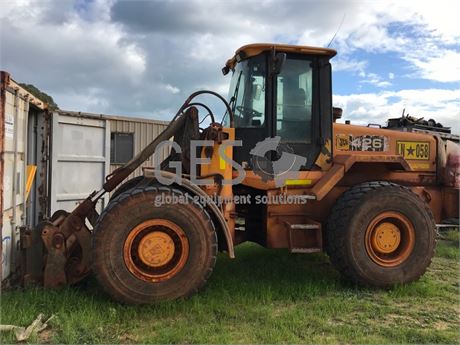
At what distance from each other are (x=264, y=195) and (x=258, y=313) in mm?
1505

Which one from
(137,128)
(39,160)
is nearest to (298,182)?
(39,160)

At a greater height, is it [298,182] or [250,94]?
[250,94]

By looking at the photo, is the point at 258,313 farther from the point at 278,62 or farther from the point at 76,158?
the point at 76,158

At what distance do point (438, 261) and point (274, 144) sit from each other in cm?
372

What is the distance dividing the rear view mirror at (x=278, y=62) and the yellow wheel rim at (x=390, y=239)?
6.94 feet

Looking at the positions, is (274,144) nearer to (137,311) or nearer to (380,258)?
(380,258)

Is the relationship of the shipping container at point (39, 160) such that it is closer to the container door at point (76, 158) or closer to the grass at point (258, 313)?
the container door at point (76, 158)

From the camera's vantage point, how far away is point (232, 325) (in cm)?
403

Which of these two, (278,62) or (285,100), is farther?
(285,100)

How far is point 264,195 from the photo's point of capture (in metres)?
5.29

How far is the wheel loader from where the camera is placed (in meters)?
4.48

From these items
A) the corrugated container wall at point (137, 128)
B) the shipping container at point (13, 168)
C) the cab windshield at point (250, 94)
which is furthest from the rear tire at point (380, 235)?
the corrugated container wall at point (137, 128)

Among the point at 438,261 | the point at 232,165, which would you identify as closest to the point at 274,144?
the point at 232,165

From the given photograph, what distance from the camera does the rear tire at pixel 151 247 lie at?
14.1 feet
